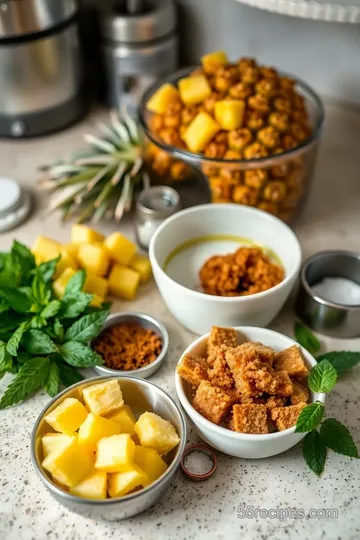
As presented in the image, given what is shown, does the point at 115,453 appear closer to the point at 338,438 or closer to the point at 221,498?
the point at 221,498

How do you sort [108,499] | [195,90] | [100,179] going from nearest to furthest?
[108,499] → [195,90] → [100,179]

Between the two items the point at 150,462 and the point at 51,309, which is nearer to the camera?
the point at 150,462

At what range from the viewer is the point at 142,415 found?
0.84m

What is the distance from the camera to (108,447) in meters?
0.79

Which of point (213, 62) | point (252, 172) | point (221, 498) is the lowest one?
point (221, 498)

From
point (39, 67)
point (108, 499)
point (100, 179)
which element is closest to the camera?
point (108, 499)

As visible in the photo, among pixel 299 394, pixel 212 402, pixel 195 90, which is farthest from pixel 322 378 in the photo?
pixel 195 90

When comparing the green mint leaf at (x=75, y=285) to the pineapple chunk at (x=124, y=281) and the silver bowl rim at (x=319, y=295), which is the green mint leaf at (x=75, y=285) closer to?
the pineapple chunk at (x=124, y=281)

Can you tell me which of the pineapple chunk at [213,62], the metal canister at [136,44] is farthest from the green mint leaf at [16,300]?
the metal canister at [136,44]

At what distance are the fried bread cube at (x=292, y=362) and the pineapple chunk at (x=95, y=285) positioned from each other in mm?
330

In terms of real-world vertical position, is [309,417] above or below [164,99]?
below

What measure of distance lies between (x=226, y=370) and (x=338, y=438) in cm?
17

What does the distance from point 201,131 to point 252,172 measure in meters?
0.11

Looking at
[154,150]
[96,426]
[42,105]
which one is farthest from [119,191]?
[96,426]
